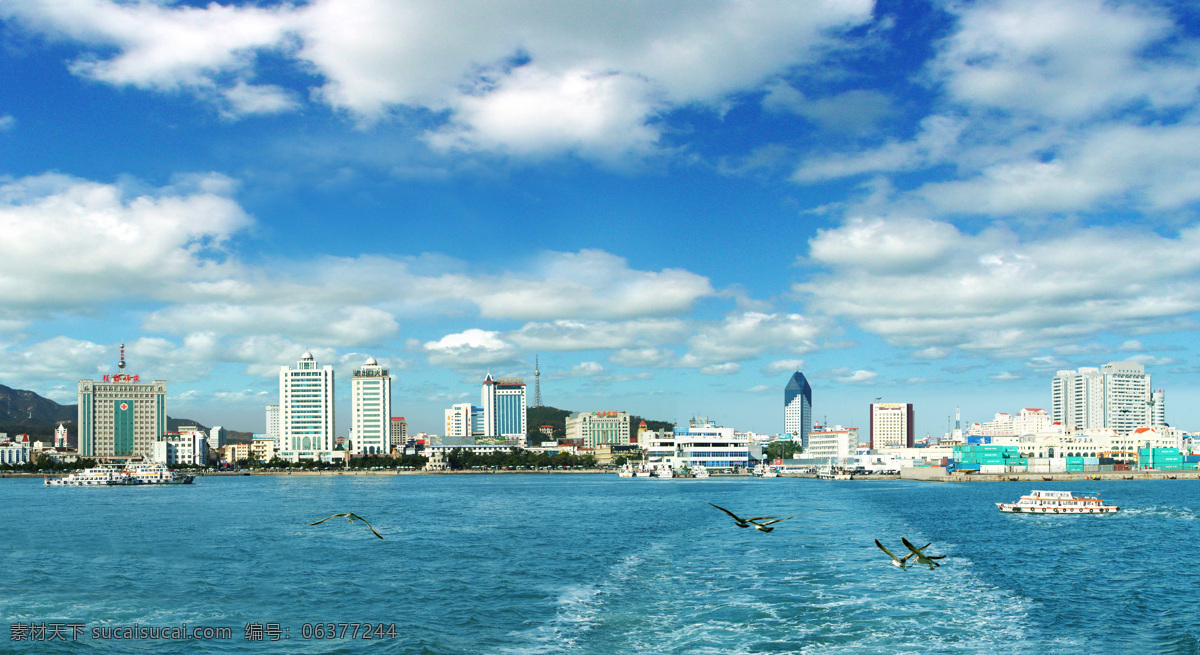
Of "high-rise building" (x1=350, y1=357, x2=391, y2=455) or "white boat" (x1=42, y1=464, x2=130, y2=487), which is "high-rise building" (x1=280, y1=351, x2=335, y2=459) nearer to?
"high-rise building" (x1=350, y1=357, x2=391, y2=455)

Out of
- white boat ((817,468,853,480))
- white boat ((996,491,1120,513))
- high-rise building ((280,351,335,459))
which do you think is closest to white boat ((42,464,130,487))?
high-rise building ((280,351,335,459))

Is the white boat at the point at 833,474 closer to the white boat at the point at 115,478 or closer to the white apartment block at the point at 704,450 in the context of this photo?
the white apartment block at the point at 704,450

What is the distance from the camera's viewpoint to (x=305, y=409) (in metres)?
192

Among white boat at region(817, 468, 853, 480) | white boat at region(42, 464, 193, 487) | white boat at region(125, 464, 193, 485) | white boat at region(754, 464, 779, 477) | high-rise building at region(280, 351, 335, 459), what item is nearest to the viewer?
white boat at region(42, 464, 193, 487)

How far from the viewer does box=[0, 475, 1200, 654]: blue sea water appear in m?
21.2

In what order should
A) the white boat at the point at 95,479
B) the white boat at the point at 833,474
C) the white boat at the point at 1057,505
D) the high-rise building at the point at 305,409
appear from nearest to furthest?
the white boat at the point at 1057,505 → the white boat at the point at 95,479 → the white boat at the point at 833,474 → the high-rise building at the point at 305,409

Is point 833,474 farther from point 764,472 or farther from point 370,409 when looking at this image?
point 370,409

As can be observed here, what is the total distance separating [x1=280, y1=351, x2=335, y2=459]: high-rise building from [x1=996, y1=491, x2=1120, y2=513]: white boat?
6105 inches

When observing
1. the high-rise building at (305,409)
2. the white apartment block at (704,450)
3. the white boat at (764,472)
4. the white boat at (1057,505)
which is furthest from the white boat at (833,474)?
the high-rise building at (305,409)

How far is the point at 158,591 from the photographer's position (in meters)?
27.2

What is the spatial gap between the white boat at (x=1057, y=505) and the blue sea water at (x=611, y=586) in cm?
1131

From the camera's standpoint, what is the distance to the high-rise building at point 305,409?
7470 inches

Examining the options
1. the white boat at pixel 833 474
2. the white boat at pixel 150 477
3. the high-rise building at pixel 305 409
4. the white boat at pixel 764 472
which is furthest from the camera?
the high-rise building at pixel 305 409

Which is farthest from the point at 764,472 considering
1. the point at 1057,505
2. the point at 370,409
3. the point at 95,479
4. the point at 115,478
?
the point at 95,479
